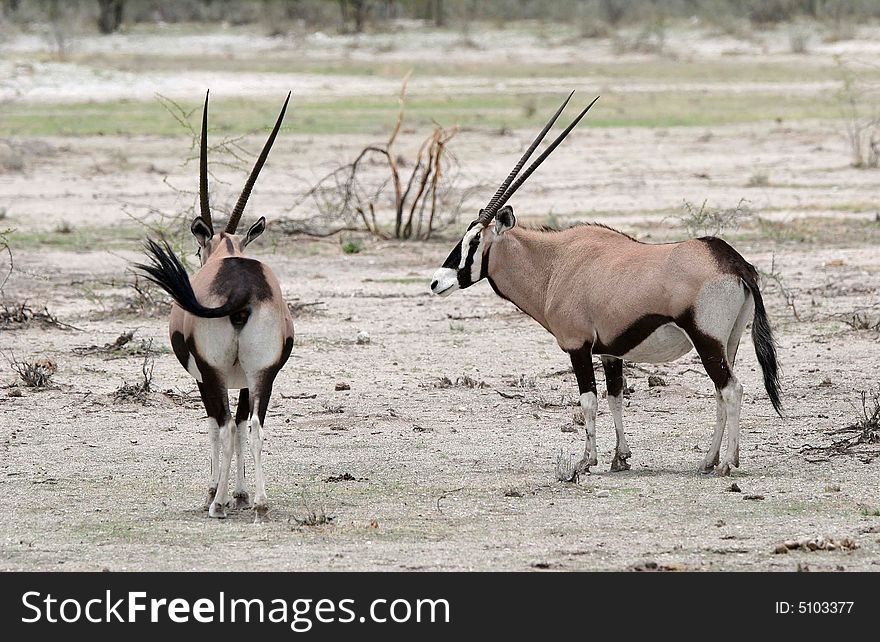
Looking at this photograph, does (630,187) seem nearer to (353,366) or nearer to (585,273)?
(353,366)

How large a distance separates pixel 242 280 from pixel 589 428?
2.28 meters

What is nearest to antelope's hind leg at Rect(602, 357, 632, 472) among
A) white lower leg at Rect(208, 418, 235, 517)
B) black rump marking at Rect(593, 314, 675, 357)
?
black rump marking at Rect(593, 314, 675, 357)

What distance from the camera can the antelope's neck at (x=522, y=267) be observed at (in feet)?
30.1

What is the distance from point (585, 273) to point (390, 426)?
2.15m

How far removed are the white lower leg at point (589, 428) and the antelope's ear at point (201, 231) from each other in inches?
88.9

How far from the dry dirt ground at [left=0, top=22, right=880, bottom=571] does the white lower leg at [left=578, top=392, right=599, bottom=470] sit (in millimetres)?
142

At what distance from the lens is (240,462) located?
8.02 meters

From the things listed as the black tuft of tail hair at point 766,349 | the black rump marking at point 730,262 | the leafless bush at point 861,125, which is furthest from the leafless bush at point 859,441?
the leafless bush at point 861,125

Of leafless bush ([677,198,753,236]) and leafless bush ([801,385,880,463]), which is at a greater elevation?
leafless bush ([677,198,753,236])

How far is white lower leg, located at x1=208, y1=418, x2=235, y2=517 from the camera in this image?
7797 millimetres

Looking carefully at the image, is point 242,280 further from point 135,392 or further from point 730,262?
point 135,392

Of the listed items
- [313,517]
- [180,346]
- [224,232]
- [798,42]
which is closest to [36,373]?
[224,232]

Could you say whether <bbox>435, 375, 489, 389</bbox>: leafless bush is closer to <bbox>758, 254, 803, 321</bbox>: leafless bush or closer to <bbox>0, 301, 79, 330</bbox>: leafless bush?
<bbox>758, 254, 803, 321</bbox>: leafless bush
